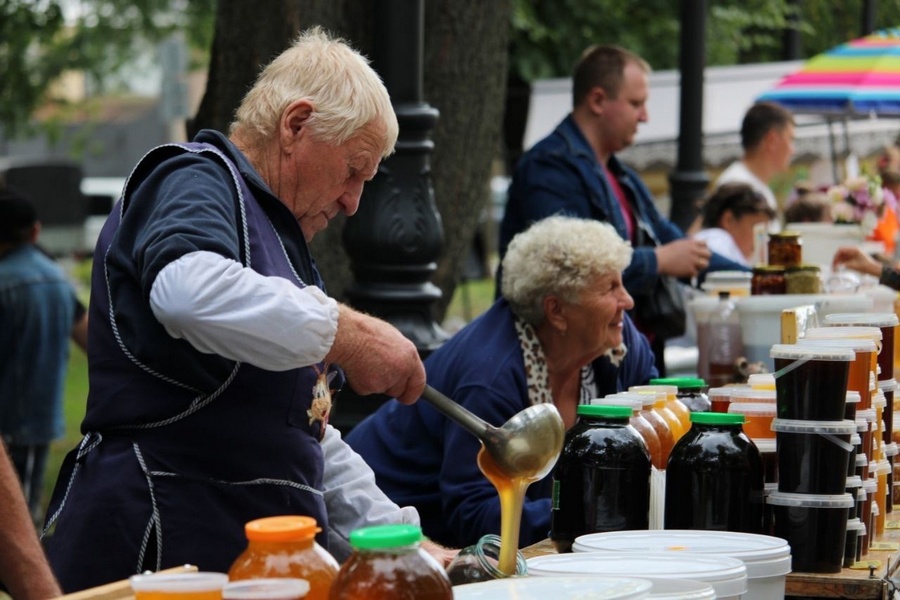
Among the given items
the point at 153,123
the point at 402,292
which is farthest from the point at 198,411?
the point at 153,123

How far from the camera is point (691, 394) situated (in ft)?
12.8

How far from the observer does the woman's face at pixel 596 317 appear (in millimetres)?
4402

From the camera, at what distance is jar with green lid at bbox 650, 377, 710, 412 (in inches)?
151

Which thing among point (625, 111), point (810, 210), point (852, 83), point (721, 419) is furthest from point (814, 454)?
point (852, 83)

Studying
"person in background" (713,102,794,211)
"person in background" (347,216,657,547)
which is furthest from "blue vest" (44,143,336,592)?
"person in background" (713,102,794,211)

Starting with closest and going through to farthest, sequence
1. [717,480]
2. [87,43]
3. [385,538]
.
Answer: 1. [385,538]
2. [717,480]
3. [87,43]

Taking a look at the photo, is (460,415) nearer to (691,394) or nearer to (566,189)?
(691,394)

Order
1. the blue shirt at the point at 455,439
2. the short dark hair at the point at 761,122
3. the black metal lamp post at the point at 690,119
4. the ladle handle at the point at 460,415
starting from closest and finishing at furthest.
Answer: the ladle handle at the point at 460,415 < the blue shirt at the point at 455,439 < the short dark hair at the point at 761,122 < the black metal lamp post at the point at 690,119

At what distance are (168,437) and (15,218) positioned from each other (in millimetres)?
6043

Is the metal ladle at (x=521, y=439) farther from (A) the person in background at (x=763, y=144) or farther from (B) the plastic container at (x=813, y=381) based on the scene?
(A) the person in background at (x=763, y=144)

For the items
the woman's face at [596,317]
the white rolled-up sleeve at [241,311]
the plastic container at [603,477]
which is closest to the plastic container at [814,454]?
A: the plastic container at [603,477]

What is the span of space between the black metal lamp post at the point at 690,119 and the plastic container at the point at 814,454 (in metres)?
7.11

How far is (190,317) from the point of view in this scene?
7.88 ft

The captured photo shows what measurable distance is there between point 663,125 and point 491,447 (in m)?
12.2
